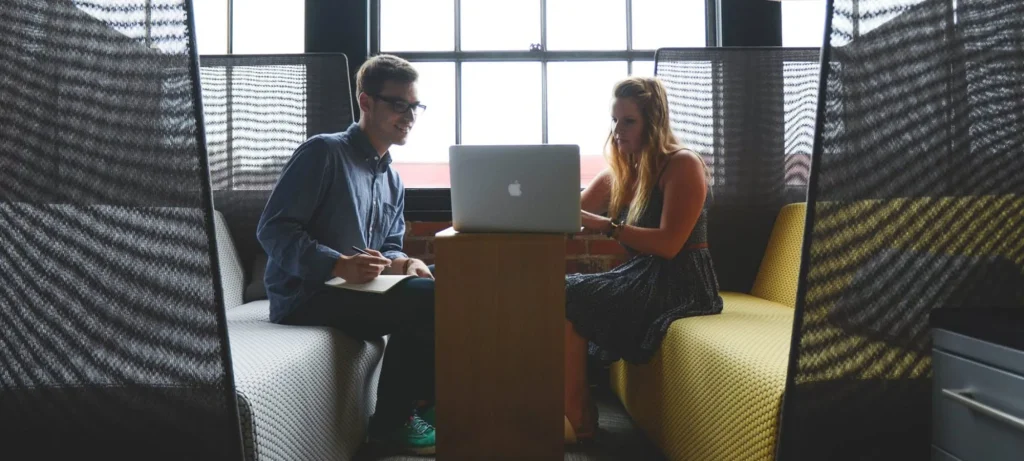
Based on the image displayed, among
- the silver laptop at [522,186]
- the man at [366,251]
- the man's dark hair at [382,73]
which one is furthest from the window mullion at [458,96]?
the silver laptop at [522,186]

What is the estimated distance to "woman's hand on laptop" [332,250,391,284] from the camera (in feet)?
6.22

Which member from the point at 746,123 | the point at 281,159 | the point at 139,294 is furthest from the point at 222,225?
the point at 746,123

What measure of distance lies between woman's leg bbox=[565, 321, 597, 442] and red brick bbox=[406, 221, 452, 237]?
3.01 ft

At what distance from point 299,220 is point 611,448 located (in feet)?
3.54

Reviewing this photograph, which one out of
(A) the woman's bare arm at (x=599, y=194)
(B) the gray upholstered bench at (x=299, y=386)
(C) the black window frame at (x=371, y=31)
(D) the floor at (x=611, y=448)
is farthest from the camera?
(C) the black window frame at (x=371, y=31)

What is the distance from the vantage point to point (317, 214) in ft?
6.64

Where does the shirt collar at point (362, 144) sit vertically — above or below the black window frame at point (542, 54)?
below

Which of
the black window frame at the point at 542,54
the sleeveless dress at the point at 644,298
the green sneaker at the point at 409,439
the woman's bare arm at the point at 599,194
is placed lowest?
the green sneaker at the point at 409,439

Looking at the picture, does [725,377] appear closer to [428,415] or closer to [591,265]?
[428,415]

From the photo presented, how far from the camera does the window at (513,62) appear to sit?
3.03 metres

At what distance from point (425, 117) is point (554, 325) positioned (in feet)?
4.91

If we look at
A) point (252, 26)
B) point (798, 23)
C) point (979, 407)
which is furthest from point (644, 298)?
point (252, 26)

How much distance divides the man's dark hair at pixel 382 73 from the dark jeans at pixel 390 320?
582mm

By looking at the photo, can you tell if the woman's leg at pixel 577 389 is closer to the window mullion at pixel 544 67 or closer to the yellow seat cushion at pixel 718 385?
the yellow seat cushion at pixel 718 385
